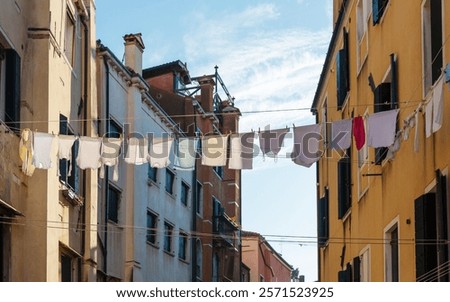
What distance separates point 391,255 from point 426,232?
320 cm

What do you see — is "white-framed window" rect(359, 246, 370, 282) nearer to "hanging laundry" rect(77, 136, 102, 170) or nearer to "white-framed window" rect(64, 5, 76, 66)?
"hanging laundry" rect(77, 136, 102, 170)

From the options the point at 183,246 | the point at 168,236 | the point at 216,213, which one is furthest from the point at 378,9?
the point at 216,213

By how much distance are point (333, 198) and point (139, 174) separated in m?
6.68

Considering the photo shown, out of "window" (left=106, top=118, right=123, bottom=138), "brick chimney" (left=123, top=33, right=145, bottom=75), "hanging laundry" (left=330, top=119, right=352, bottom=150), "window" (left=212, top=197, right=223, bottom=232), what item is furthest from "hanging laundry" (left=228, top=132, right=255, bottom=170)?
"window" (left=212, top=197, right=223, bottom=232)

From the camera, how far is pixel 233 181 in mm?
43531

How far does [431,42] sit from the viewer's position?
42.5 feet

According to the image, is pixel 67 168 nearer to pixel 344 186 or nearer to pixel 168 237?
pixel 344 186

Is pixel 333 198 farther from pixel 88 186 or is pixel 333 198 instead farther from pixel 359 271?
pixel 88 186

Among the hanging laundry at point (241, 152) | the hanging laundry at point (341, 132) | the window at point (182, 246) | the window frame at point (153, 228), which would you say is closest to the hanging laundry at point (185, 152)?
the hanging laundry at point (241, 152)

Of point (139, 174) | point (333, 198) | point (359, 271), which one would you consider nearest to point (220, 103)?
point (139, 174)

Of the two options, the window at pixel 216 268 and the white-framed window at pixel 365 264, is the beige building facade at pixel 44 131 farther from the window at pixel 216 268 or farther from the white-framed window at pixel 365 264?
the window at pixel 216 268

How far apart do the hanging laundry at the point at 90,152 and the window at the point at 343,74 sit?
7471mm

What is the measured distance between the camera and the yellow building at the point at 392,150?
12.3m

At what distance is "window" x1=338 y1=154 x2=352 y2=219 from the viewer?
19.8 meters
